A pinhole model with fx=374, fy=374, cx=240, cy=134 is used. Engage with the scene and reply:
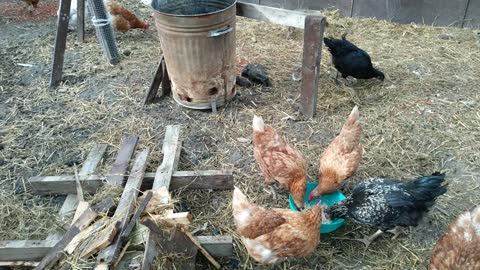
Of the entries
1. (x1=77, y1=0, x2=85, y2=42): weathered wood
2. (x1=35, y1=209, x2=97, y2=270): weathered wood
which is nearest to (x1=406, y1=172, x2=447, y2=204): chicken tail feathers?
(x1=35, y1=209, x2=97, y2=270): weathered wood

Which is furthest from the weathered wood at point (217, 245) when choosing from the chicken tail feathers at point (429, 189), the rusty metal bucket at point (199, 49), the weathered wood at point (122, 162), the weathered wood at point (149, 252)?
the rusty metal bucket at point (199, 49)

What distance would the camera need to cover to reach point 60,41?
4984mm

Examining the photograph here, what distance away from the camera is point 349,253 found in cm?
290

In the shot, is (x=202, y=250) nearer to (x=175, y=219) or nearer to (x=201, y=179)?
(x=175, y=219)

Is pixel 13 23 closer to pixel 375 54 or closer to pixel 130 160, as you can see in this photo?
pixel 130 160

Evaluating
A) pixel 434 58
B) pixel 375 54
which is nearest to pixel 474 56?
pixel 434 58

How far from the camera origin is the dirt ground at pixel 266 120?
Result: 310cm

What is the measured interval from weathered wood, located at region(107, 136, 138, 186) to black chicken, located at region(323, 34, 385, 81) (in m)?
2.73

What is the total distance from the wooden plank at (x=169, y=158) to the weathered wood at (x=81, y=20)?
3374 millimetres

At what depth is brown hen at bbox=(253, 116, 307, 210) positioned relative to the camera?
301 cm

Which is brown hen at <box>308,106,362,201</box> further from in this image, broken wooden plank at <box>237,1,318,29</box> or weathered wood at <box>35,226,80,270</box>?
weathered wood at <box>35,226,80,270</box>

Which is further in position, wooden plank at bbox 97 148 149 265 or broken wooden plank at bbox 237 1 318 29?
broken wooden plank at bbox 237 1 318 29

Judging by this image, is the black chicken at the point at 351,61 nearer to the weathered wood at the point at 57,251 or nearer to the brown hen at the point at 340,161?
the brown hen at the point at 340,161

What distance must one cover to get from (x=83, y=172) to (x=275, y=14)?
2504 millimetres
